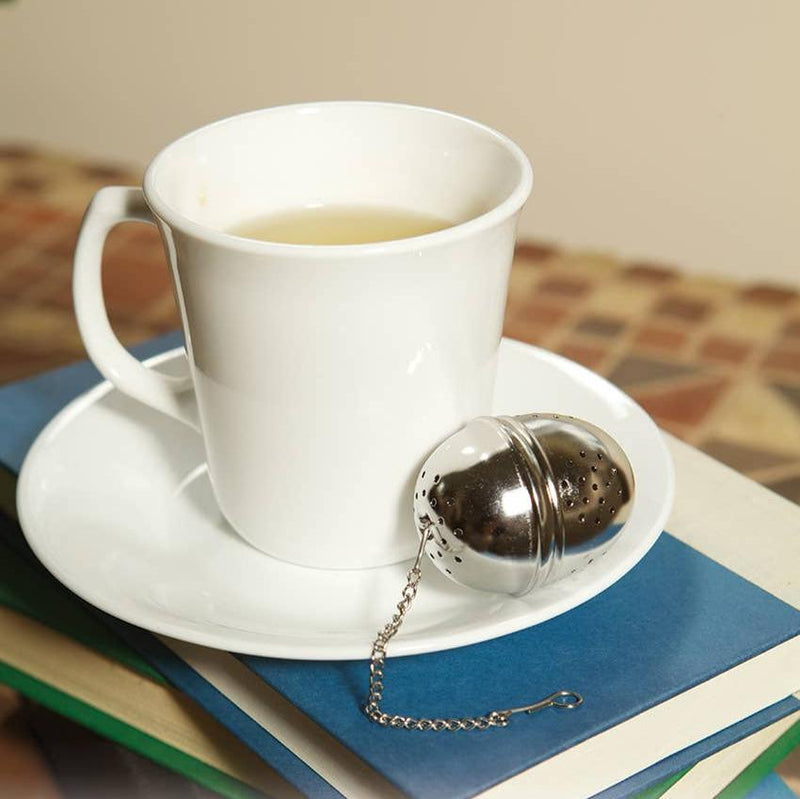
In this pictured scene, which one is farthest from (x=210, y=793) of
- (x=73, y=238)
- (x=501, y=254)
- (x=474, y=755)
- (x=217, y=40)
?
(x=217, y=40)

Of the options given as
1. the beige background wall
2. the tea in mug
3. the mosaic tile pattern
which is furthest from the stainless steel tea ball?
the beige background wall

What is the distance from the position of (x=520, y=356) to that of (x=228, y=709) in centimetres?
26

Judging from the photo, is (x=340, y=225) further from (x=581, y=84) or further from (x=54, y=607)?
(x=581, y=84)

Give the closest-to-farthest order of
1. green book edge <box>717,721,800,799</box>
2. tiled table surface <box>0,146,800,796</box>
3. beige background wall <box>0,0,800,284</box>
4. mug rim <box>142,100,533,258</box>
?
mug rim <box>142,100,533,258</box>, green book edge <box>717,721,800,799</box>, tiled table surface <box>0,146,800,796</box>, beige background wall <box>0,0,800,284</box>

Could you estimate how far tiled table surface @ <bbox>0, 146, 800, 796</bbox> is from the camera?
1059mm

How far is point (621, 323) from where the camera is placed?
4.06 feet

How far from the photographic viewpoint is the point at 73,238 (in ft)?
4.70

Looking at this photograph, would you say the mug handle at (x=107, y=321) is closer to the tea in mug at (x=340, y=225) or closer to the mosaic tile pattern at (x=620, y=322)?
the tea in mug at (x=340, y=225)

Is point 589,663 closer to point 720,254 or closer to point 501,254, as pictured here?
point 501,254

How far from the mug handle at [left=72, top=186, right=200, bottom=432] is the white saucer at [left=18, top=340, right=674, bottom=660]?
0.14 ft

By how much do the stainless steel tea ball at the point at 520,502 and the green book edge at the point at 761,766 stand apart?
5.8 inches

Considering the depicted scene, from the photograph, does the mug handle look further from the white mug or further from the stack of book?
the stack of book

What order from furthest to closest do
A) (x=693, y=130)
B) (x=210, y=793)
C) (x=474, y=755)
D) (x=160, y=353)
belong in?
(x=693, y=130) < (x=160, y=353) < (x=210, y=793) < (x=474, y=755)

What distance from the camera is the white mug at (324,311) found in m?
0.46
